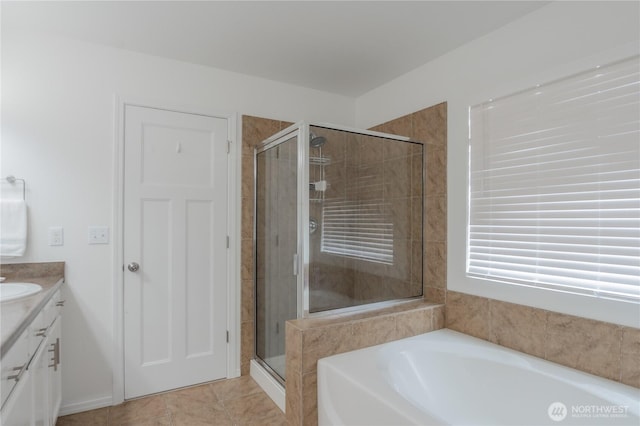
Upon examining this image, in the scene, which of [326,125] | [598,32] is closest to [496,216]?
[598,32]

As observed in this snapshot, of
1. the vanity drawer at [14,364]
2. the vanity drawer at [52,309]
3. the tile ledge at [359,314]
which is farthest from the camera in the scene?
A: the tile ledge at [359,314]

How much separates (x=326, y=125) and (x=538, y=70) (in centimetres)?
121

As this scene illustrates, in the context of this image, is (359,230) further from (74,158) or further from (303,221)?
(74,158)

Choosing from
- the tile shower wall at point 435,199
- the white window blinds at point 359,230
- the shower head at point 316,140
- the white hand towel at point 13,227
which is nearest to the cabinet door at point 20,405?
the white hand towel at point 13,227

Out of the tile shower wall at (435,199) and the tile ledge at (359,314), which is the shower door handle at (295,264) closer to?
the tile ledge at (359,314)

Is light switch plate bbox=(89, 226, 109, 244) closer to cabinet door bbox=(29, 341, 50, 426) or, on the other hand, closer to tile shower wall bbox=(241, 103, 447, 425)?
cabinet door bbox=(29, 341, 50, 426)

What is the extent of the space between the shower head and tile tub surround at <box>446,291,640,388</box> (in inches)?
52.2

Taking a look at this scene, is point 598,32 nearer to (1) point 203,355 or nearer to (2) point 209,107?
(2) point 209,107

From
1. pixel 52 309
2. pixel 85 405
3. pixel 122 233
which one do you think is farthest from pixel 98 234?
pixel 85 405

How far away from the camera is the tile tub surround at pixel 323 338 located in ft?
5.92

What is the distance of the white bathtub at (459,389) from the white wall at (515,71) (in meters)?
0.33

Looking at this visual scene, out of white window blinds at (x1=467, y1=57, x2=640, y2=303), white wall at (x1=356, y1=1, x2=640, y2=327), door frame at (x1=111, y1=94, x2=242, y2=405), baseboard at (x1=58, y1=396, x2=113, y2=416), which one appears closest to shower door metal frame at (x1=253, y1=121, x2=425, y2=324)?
door frame at (x1=111, y1=94, x2=242, y2=405)

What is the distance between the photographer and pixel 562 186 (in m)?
1.78
